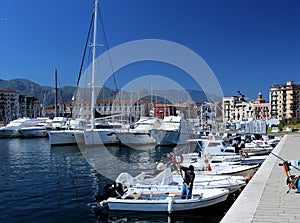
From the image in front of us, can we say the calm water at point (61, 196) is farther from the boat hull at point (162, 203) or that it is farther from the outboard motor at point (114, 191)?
the outboard motor at point (114, 191)

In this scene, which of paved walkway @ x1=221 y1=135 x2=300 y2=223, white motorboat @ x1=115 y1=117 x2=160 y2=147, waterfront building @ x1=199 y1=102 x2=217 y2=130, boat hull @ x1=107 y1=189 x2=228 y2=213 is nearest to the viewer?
paved walkway @ x1=221 y1=135 x2=300 y2=223

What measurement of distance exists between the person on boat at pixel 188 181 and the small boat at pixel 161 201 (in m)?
0.21

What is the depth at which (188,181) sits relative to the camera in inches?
449

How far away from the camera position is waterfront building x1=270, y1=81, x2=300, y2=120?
124 m

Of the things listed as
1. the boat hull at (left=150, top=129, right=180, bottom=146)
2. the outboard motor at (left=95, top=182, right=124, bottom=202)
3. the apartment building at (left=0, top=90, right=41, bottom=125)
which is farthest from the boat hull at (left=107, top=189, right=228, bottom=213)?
the apartment building at (left=0, top=90, right=41, bottom=125)

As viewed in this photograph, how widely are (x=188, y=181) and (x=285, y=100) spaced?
4954 inches

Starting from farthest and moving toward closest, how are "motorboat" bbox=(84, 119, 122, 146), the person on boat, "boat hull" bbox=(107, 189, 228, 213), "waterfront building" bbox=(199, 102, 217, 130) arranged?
"waterfront building" bbox=(199, 102, 217, 130)
"motorboat" bbox=(84, 119, 122, 146)
"boat hull" bbox=(107, 189, 228, 213)
the person on boat

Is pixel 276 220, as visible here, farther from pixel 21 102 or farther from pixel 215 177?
pixel 21 102

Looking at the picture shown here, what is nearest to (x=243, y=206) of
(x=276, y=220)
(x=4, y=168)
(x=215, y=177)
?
(x=276, y=220)

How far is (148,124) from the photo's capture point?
4856cm

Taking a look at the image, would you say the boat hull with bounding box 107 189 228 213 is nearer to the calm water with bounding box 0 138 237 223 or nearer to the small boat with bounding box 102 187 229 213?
the small boat with bounding box 102 187 229 213

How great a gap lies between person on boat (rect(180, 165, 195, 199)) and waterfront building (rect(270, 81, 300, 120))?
12207cm

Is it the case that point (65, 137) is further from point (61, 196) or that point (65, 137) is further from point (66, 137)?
point (61, 196)

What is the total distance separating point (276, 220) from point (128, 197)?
6627mm
